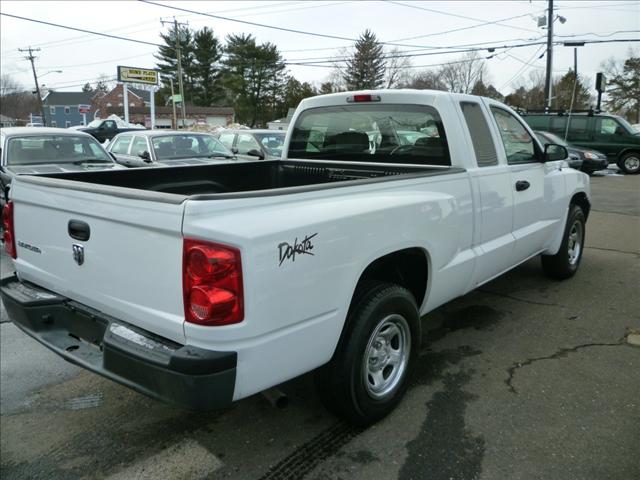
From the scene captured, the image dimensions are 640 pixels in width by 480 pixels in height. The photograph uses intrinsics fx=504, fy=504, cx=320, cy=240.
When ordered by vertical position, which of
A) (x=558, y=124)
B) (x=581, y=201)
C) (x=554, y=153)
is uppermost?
(x=558, y=124)

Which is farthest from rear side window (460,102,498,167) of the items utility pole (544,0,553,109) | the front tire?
utility pole (544,0,553,109)

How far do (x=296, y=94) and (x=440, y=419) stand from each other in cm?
6898

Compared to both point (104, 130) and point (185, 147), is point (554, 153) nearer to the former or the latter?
point (185, 147)

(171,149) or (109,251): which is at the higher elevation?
(171,149)

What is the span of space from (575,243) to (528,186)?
1813 mm

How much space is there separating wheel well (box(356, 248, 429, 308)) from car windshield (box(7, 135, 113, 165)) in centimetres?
728

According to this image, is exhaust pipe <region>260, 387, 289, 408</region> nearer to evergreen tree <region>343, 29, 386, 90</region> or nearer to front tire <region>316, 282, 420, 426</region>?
front tire <region>316, 282, 420, 426</region>

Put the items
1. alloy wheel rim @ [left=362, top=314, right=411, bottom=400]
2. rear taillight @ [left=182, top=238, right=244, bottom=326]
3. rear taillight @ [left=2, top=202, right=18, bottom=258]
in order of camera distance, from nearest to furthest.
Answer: rear taillight @ [left=182, top=238, right=244, bottom=326], alloy wheel rim @ [left=362, top=314, right=411, bottom=400], rear taillight @ [left=2, top=202, right=18, bottom=258]

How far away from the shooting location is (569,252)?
5.52 meters

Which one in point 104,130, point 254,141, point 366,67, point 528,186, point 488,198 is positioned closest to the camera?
point 488,198

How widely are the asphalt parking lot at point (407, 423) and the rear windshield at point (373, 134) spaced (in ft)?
5.04

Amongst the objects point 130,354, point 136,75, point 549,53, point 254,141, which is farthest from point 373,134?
point 136,75

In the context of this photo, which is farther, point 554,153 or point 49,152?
point 49,152

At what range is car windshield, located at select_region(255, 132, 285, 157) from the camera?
13.2 meters
